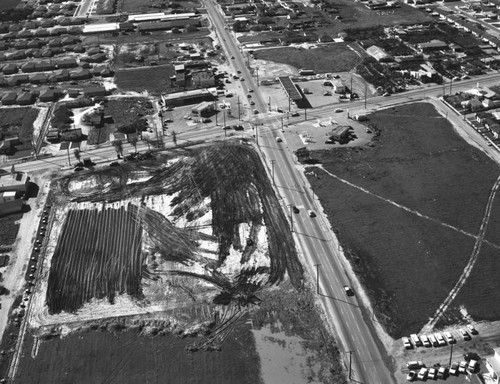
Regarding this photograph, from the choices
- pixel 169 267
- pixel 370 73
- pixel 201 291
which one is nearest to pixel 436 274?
pixel 201 291

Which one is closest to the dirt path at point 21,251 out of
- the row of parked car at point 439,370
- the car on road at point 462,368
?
the row of parked car at point 439,370

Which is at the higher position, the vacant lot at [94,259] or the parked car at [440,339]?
the parked car at [440,339]

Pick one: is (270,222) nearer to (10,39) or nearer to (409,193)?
(409,193)

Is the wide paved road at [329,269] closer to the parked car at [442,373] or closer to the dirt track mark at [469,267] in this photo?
the parked car at [442,373]

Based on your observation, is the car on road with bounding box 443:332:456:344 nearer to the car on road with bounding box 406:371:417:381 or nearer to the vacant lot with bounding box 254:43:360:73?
the car on road with bounding box 406:371:417:381

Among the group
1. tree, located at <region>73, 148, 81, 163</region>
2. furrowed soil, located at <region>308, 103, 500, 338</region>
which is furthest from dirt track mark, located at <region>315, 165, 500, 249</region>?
tree, located at <region>73, 148, 81, 163</region>

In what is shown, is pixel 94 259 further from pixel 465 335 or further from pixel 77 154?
pixel 465 335

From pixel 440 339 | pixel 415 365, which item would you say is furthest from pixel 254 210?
pixel 415 365
